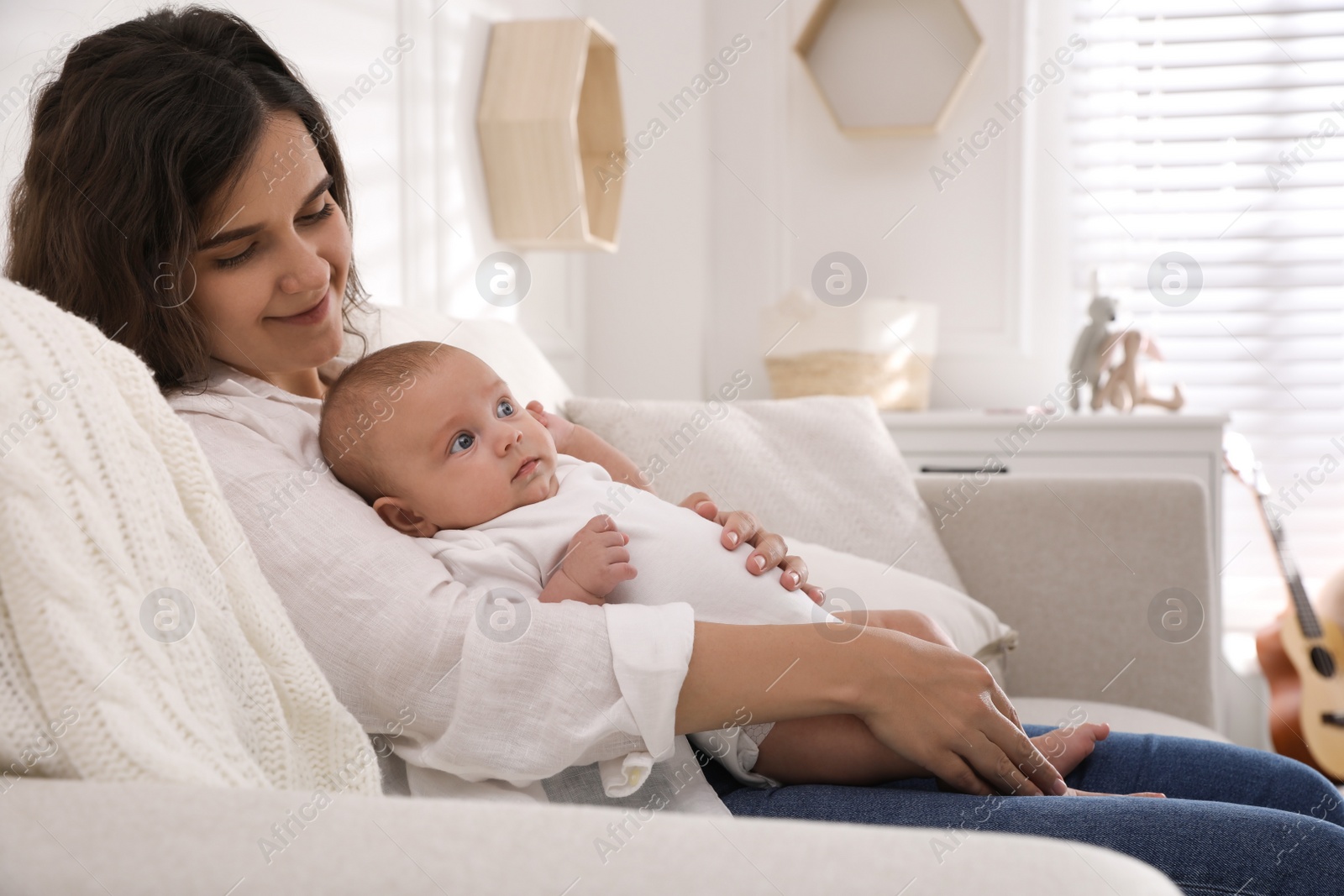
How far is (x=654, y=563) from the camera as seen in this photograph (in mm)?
881

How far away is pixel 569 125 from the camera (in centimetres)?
228

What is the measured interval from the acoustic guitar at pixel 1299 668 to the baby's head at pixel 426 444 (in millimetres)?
1988

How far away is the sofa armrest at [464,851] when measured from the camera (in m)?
0.40

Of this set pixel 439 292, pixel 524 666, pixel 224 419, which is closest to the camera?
pixel 524 666

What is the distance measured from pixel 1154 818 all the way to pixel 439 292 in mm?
1754

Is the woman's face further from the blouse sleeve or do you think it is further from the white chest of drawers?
the white chest of drawers

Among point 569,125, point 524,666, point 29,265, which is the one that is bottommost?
point 524,666

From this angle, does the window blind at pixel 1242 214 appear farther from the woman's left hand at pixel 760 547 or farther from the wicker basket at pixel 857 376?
the woman's left hand at pixel 760 547

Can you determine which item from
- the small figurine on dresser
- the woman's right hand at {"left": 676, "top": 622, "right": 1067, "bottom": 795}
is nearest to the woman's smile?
the woman's right hand at {"left": 676, "top": 622, "right": 1067, "bottom": 795}

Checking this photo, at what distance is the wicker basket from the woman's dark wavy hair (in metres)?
1.81

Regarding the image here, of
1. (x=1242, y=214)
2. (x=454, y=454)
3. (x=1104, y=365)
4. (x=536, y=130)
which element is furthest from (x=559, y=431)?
(x=1242, y=214)

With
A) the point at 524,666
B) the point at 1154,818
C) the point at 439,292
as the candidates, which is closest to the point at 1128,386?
the point at 439,292

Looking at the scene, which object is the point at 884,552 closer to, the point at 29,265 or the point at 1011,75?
the point at 29,265

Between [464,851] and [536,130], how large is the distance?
206 cm
